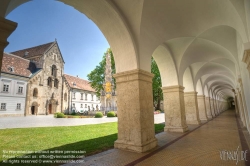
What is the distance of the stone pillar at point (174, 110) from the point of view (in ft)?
28.8

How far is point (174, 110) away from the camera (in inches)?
353

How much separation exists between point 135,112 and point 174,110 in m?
4.58

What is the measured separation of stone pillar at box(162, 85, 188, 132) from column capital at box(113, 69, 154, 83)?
3.80 metres

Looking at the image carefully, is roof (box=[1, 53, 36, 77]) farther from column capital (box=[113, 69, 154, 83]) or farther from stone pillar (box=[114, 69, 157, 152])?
stone pillar (box=[114, 69, 157, 152])

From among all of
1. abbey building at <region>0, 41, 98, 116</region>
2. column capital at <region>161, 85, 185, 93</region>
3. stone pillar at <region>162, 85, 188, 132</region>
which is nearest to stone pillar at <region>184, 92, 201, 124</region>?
stone pillar at <region>162, 85, 188, 132</region>

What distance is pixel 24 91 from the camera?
90.3ft

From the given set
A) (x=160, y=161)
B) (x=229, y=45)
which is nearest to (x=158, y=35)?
(x=229, y=45)

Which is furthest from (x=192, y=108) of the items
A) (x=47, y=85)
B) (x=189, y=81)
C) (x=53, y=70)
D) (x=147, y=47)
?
(x=53, y=70)

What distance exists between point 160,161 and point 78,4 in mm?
5601

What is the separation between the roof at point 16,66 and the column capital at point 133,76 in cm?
2670

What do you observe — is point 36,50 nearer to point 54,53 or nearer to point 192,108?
point 54,53

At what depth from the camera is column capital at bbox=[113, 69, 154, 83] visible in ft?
17.9

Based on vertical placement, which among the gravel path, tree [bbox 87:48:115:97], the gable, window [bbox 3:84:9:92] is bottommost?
the gravel path

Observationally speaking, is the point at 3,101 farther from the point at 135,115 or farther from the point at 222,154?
the point at 222,154
